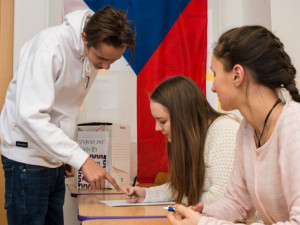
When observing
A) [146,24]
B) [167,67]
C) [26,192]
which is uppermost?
[146,24]

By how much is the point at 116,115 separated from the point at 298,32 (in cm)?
122

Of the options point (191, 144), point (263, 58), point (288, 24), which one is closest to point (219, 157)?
point (191, 144)

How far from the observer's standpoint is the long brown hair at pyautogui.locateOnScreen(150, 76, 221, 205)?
142 cm

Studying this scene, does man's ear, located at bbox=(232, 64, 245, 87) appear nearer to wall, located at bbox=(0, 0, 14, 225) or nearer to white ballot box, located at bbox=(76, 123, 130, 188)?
white ballot box, located at bbox=(76, 123, 130, 188)

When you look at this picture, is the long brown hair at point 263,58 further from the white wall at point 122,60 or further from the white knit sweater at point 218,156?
the white wall at point 122,60

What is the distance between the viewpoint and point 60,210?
64.2 inches

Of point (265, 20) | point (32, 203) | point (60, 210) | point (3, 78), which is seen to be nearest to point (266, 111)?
point (32, 203)

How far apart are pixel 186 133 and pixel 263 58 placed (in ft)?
2.10

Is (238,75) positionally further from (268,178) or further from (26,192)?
(26,192)

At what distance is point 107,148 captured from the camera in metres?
2.13

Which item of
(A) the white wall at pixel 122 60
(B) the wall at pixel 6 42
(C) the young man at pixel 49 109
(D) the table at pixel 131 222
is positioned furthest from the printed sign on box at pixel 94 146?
(D) the table at pixel 131 222

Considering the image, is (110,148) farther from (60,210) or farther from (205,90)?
(205,90)

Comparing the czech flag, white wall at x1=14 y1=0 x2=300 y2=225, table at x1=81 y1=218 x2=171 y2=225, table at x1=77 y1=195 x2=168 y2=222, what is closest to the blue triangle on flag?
the czech flag

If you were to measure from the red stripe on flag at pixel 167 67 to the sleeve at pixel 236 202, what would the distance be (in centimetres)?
130
